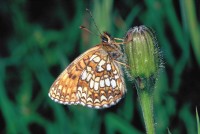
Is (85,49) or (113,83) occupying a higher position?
(85,49)

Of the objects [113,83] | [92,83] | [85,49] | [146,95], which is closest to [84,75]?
[92,83]

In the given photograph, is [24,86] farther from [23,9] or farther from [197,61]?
[197,61]

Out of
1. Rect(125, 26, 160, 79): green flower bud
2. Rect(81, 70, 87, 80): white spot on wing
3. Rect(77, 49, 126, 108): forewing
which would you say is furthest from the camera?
Rect(81, 70, 87, 80): white spot on wing

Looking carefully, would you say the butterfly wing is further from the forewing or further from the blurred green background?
the blurred green background

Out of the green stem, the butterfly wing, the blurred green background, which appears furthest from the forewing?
the blurred green background

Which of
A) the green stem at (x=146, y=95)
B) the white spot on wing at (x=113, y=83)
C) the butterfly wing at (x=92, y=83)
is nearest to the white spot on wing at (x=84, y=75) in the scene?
the butterfly wing at (x=92, y=83)

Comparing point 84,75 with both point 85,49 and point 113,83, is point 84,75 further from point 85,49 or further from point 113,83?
point 85,49

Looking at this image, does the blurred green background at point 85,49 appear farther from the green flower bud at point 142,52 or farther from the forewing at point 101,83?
the green flower bud at point 142,52
